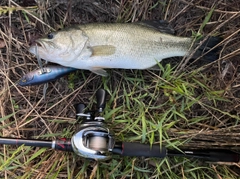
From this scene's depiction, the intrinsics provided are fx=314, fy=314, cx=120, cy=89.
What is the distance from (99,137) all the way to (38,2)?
1458 millimetres

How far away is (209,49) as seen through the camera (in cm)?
300

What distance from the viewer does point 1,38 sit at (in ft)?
10.6

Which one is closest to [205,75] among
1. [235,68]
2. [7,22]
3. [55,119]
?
[235,68]

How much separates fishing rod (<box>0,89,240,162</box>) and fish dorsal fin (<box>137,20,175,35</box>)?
30.6 inches

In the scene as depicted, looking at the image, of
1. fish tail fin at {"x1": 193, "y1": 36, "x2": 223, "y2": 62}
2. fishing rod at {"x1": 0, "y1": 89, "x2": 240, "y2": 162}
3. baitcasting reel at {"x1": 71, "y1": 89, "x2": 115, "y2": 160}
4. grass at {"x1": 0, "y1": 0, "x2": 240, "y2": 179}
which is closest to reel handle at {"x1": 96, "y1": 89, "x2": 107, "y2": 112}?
fishing rod at {"x1": 0, "y1": 89, "x2": 240, "y2": 162}

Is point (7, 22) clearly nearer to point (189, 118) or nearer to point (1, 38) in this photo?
point (1, 38)

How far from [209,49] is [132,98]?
0.88 m

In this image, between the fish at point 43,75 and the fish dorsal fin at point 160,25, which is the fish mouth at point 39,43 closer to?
the fish at point 43,75

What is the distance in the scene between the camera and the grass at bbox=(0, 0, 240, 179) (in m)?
3.04

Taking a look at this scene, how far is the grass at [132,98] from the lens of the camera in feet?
9.98

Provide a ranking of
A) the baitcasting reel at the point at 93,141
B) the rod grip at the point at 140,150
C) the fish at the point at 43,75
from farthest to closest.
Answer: the fish at the point at 43,75 → the rod grip at the point at 140,150 → the baitcasting reel at the point at 93,141

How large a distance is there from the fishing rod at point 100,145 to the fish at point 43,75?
0.36m

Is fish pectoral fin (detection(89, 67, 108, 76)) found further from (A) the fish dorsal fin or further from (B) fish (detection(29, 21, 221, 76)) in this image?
(A) the fish dorsal fin

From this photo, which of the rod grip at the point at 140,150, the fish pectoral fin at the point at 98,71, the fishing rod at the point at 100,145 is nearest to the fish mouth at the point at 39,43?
the fish pectoral fin at the point at 98,71
